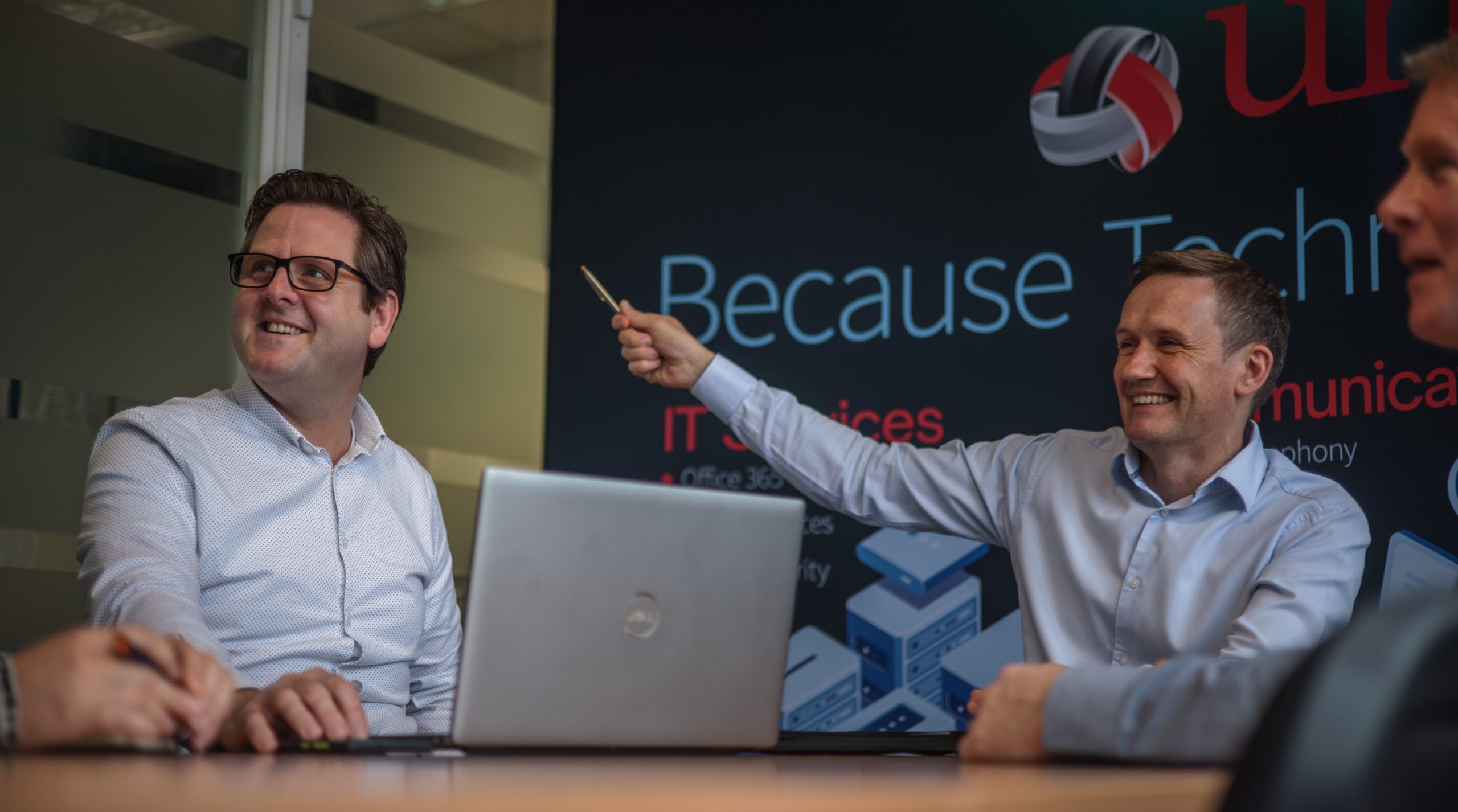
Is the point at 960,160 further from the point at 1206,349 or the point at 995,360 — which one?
Result: the point at 1206,349

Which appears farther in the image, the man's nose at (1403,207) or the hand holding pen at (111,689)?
the man's nose at (1403,207)

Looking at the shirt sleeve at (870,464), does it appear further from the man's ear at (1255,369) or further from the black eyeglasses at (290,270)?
the black eyeglasses at (290,270)

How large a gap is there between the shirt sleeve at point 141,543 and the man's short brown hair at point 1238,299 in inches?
72.7

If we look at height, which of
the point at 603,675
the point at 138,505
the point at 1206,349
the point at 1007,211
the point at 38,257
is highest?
the point at 1007,211

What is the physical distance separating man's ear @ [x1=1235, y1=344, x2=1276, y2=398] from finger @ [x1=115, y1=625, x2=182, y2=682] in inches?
80.5

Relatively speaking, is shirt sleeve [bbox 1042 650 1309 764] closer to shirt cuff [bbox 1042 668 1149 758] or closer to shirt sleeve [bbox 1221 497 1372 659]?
shirt cuff [bbox 1042 668 1149 758]

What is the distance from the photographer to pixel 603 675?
124 cm

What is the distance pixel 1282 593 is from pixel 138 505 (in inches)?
73.4

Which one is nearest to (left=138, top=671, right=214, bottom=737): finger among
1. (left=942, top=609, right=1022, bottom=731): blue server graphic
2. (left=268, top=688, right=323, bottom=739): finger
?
(left=268, top=688, right=323, bottom=739): finger

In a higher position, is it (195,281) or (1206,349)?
(195,281)

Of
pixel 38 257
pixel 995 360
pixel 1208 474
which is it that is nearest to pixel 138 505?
pixel 38 257

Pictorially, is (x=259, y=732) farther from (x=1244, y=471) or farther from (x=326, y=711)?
(x=1244, y=471)

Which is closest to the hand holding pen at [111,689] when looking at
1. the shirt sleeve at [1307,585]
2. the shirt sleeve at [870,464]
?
the shirt sleeve at [1307,585]

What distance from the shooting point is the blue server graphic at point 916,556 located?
10.9 feet
